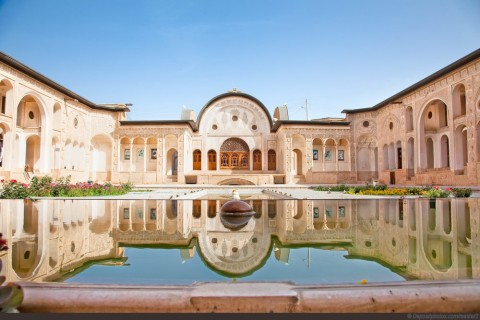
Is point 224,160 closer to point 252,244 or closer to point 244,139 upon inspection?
point 244,139

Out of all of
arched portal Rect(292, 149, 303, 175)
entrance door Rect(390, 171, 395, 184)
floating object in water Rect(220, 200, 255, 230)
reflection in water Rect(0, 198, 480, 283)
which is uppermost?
arched portal Rect(292, 149, 303, 175)

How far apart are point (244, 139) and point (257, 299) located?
29148mm

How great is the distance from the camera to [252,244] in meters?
4.32

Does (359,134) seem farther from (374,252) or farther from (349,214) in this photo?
(374,252)

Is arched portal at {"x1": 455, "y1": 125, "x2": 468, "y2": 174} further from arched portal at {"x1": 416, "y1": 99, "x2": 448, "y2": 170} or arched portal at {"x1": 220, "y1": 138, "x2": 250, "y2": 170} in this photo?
arched portal at {"x1": 220, "y1": 138, "x2": 250, "y2": 170}

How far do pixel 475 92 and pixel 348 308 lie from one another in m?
20.3

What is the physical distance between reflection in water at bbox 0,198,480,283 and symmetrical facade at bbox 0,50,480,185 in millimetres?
14623

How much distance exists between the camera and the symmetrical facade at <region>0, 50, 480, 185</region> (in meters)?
18.6

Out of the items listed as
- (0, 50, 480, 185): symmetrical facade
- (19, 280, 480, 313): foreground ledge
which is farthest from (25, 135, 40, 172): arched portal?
(19, 280, 480, 313): foreground ledge

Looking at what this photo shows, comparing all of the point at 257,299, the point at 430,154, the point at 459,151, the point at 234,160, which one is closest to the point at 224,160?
the point at 234,160

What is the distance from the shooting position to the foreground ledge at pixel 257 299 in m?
2.04

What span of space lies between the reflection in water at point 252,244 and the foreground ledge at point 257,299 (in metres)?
0.71

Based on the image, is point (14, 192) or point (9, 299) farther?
point (14, 192)

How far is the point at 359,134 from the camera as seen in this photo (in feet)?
94.5
